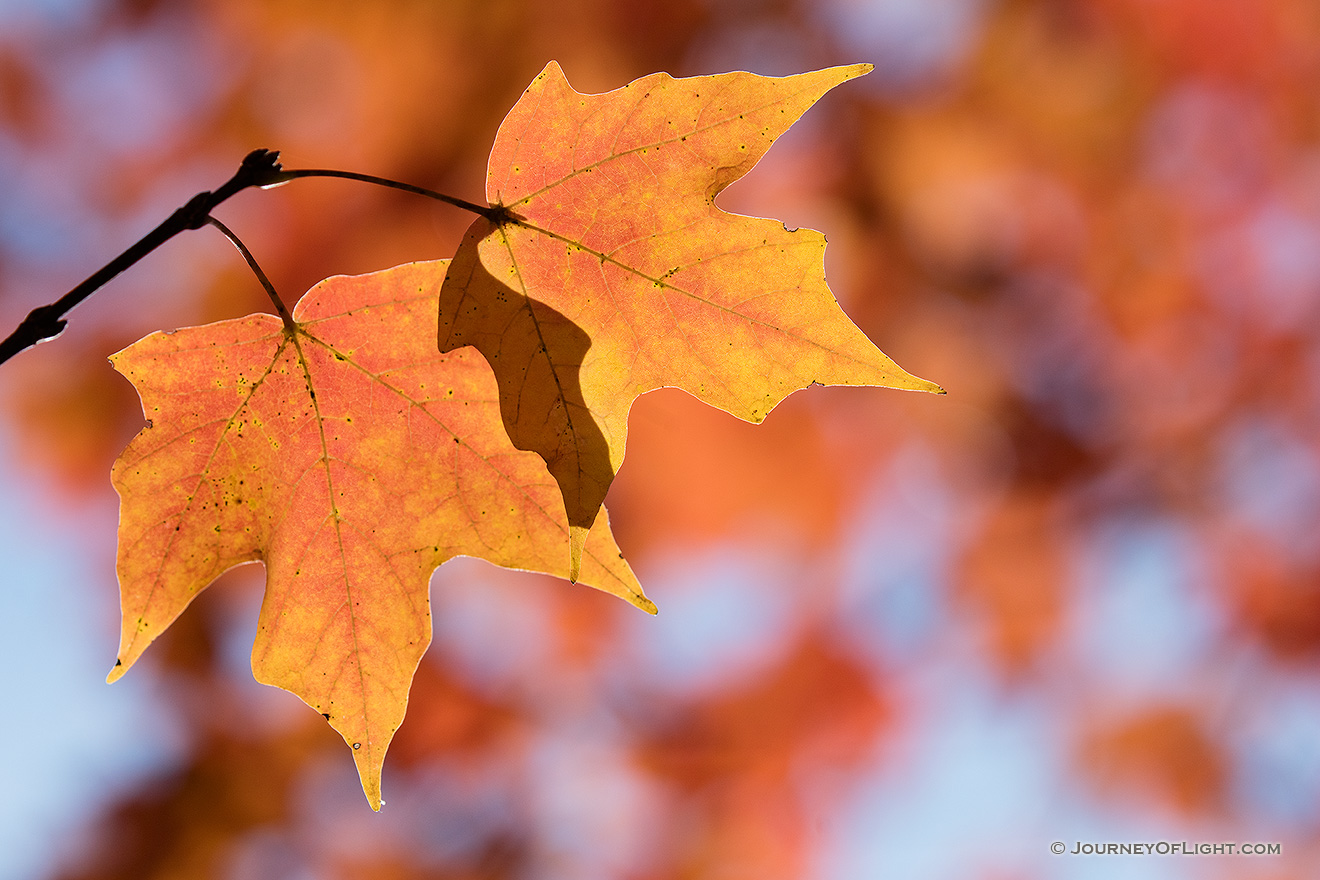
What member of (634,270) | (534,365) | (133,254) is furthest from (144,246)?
(634,270)

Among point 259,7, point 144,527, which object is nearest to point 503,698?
point 259,7

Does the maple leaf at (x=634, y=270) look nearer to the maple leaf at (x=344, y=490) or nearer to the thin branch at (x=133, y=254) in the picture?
the maple leaf at (x=344, y=490)

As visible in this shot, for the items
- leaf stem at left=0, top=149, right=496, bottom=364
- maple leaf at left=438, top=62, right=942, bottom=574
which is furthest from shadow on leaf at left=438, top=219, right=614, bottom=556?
leaf stem at left=0, top=149, right=496, bottom=364

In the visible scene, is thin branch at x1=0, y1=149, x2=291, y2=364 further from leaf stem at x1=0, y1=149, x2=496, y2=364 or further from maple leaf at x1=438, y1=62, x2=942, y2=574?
→ maple leaf at x1=438, y1=62, x2=942, y2=574

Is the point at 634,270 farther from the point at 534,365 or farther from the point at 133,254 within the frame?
the point at 133,254

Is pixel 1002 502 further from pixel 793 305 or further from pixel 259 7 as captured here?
pixel 259 7

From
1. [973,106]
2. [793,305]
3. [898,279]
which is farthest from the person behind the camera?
[898,279]

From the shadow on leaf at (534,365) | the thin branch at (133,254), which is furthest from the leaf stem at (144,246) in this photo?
the shadow on leaf at (534,365)
